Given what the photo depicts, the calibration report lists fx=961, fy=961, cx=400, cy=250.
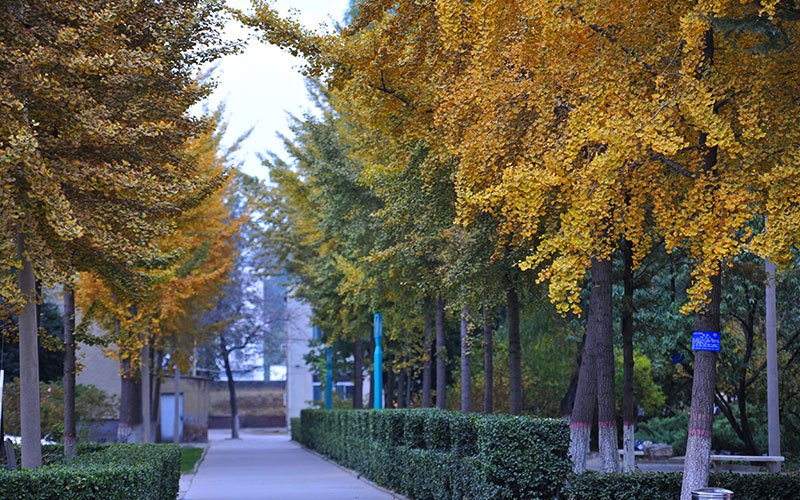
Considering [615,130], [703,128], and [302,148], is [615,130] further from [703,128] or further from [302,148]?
[302,148]

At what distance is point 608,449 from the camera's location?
1352 centimetres

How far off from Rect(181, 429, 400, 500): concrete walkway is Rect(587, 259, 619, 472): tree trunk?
5525mm

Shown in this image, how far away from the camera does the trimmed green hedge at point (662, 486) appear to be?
11.6 meters

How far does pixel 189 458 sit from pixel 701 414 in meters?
24.0

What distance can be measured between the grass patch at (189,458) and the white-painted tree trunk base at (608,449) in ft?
48.5

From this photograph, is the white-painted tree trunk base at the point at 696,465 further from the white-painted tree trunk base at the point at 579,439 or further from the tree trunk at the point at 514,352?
the tree trunk at the point at 514,352

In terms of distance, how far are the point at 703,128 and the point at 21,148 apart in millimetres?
7166

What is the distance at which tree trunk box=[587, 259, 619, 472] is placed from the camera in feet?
45.0

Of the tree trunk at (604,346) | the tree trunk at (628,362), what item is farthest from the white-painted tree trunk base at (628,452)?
the tree trunk at (604,346)

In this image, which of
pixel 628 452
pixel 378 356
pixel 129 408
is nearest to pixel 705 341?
pixel 628 452

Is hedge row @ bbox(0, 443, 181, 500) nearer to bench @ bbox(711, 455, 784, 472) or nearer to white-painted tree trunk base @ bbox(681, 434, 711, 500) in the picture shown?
white-painted tree trunk base @ bbox(681, 434, 711, 500)

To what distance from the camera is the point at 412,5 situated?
50.7 ft

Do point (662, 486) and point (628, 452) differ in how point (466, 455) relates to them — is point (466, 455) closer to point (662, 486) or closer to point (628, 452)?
point (662, 486)

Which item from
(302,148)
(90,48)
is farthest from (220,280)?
(90,48)
